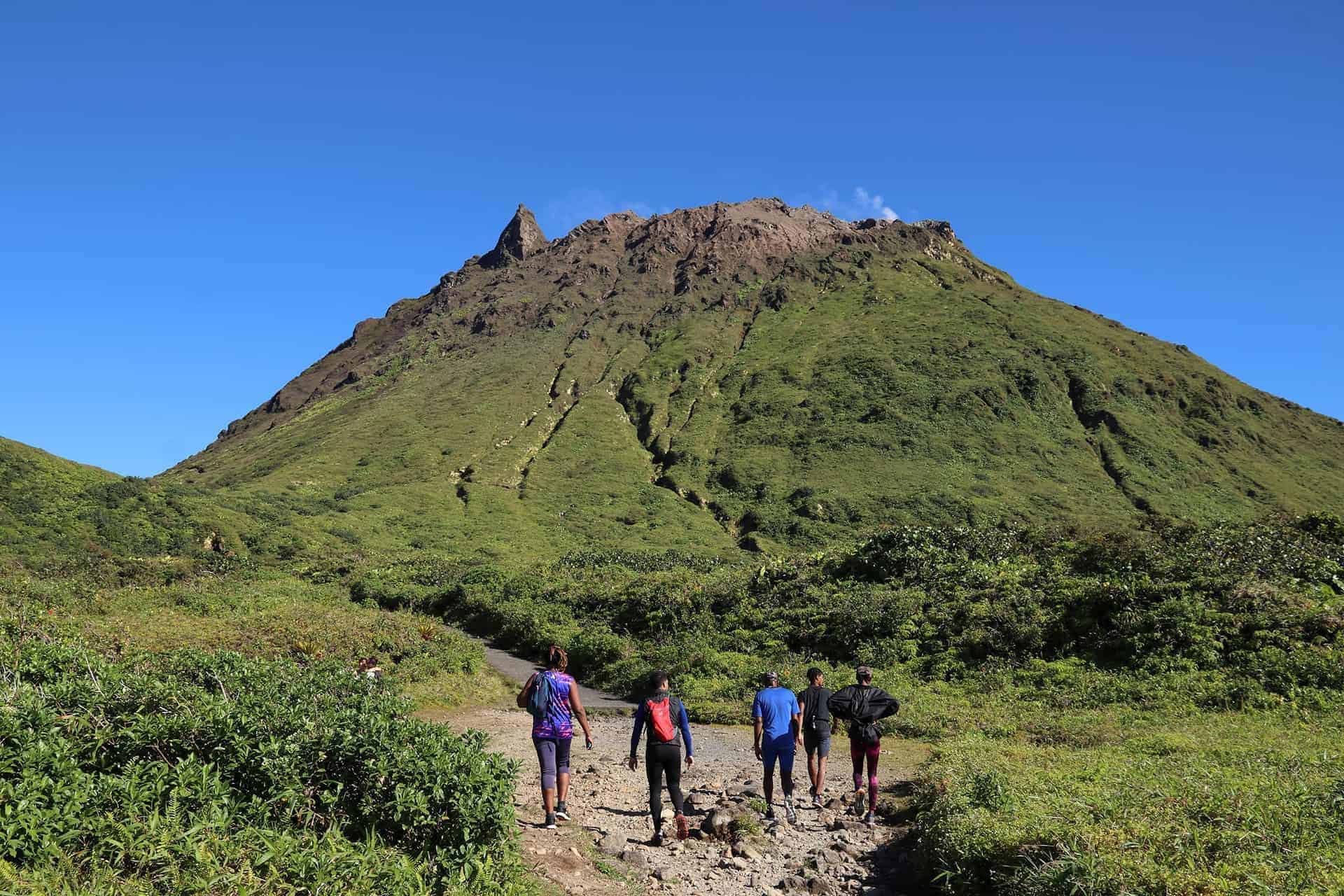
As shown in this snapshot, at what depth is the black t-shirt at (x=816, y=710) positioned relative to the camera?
1103 centimetres

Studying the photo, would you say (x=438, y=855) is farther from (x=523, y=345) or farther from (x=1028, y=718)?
(x=523, y=345)

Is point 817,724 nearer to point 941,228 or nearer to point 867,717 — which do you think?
point 867,717

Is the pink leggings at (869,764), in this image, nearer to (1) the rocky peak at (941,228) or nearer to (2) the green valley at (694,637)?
(2) the green valley at (694,637)

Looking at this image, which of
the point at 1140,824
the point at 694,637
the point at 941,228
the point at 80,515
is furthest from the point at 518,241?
the point at 1140,824

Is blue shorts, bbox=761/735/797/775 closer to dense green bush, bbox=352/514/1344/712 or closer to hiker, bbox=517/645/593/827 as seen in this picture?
hiker, bbox=517/645/593/827

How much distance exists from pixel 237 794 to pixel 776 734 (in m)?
6.32

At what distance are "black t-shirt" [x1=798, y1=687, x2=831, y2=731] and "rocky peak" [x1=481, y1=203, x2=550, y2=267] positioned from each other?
169596 mm

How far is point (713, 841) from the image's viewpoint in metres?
9.98

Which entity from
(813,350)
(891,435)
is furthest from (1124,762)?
(813,350)

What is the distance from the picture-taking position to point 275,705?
26.6 feet

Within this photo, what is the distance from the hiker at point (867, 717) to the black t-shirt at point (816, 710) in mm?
128

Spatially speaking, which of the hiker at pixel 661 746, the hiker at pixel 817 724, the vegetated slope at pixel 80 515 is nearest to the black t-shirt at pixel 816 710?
the hiker at pixel 817 724

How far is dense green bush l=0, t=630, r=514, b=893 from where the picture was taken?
607 centimetres

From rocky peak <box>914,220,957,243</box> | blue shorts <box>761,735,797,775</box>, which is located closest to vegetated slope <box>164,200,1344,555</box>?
rocky peak <box>914,220,957,243</box>
